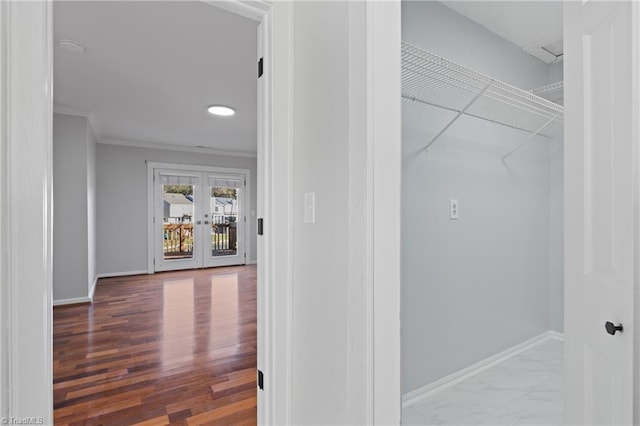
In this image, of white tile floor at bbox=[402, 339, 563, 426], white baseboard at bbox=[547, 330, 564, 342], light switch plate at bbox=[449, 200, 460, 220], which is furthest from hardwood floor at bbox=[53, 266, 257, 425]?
white baseboard at bbox=[547, 330, 564, 342]

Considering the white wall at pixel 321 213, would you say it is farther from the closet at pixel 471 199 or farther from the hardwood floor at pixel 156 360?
the hardwood floor at pixel 156 360

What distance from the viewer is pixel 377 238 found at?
3.46 feet

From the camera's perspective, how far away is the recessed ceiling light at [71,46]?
2.46m

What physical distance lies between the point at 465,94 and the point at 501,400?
1.84m

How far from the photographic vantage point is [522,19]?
7.55 ft

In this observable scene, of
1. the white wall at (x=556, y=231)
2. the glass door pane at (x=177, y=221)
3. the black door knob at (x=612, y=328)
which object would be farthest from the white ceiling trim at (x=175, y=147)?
the black door knob at (x=612, y=328)

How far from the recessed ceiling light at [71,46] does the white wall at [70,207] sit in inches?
76.2

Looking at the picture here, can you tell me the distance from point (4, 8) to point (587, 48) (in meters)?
1.66

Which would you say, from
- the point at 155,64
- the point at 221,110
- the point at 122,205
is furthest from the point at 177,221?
the point at 155,64

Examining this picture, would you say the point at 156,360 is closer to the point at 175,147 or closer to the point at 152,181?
the point at 152,181

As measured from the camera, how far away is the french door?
253 inches

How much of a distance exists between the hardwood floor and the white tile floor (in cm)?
106

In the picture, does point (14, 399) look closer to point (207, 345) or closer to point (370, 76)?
point (370, 76)

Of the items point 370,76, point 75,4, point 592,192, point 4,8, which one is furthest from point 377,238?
point 75,4
